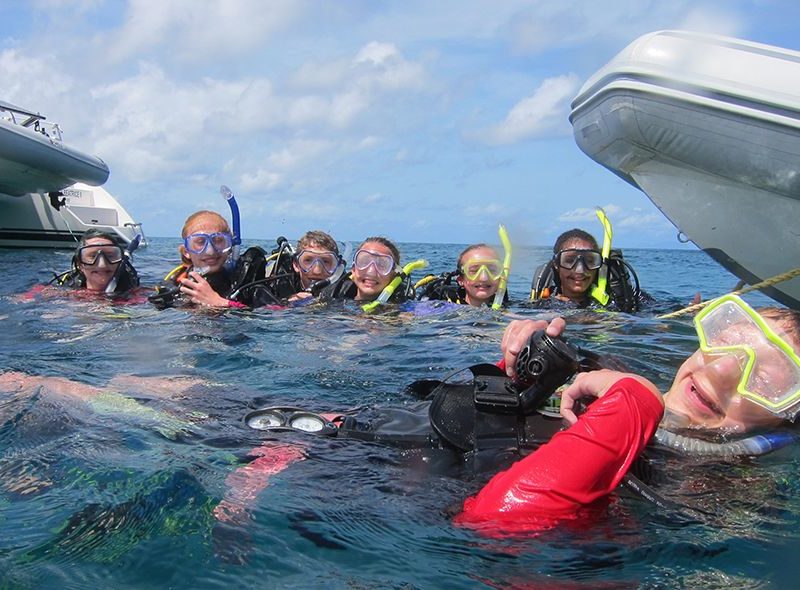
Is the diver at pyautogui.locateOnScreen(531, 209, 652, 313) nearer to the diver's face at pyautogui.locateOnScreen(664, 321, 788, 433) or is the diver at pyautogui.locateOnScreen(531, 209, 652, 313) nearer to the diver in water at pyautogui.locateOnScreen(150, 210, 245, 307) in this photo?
the diver in water at pyautogui.locateOnScreen(150, 210, 245, 307)

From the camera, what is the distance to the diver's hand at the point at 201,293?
6.19 metres

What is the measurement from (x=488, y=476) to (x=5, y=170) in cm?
1213

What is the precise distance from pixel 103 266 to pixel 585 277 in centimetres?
448

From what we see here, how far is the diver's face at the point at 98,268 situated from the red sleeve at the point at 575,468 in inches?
229

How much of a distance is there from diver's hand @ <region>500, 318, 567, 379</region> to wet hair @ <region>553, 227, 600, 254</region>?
14.1ft

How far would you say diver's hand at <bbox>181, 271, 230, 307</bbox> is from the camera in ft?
20.3

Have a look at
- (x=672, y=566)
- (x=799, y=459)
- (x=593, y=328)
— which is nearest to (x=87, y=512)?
(x=672, y=566)

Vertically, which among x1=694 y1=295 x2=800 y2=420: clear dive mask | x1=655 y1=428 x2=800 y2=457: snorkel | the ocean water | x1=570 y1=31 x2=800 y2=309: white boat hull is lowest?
the ocean water

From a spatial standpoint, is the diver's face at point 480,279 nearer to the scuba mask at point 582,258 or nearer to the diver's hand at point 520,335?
the scuba mask at point 582,258

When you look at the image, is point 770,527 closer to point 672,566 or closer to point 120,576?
point 672,566

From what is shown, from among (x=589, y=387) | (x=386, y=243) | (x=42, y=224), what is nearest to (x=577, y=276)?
(x=386, y=243)

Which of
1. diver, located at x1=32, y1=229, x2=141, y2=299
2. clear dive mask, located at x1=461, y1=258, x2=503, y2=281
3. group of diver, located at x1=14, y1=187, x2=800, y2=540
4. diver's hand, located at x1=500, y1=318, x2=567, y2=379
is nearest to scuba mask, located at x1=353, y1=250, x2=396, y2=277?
clear dive mask, located at x1=461, y1=258, x2=503, y2=281

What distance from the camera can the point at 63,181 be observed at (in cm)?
1372

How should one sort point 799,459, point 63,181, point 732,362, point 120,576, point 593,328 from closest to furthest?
point 120,576 < point 732,362 < point 799,459 < point 593,328 < point 63,181
